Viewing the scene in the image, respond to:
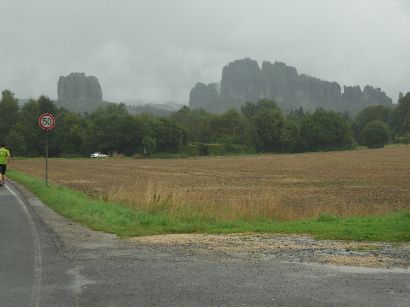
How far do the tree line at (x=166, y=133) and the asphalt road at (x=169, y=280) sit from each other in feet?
370

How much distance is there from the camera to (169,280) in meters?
7.23

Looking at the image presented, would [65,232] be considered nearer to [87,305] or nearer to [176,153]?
[87,305]

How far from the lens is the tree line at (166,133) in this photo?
122 meters

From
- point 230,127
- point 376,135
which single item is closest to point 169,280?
point 230,127

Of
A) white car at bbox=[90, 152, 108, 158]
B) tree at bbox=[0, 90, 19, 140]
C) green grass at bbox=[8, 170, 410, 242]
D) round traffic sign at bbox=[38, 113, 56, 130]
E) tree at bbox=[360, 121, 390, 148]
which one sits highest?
tree at bbox=[0, 90, 19, 140]

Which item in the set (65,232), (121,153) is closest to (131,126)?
(121,153)

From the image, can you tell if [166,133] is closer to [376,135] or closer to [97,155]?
[97,155]

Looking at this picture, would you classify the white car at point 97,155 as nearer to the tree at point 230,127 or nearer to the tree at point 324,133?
the tree at point 230,127

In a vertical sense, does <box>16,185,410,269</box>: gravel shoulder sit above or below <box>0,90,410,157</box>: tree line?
below

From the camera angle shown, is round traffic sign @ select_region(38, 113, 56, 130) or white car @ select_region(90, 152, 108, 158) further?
white car @ select_region(90, 152, 108, 158)

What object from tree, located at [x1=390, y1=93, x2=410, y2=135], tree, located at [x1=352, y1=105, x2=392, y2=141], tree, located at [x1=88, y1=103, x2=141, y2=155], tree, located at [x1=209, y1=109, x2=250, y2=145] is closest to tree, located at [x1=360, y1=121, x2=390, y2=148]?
tree, located at [x1=390, y1=93, x2=410, y2=135]

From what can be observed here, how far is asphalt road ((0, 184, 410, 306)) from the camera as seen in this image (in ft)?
20.5

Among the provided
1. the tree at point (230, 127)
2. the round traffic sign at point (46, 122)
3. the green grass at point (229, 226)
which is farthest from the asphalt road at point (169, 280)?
the tree at point (230, 127)

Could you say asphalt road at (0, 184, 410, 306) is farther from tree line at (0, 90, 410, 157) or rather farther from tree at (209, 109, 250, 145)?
tree at (209, 109, 250, 145)
